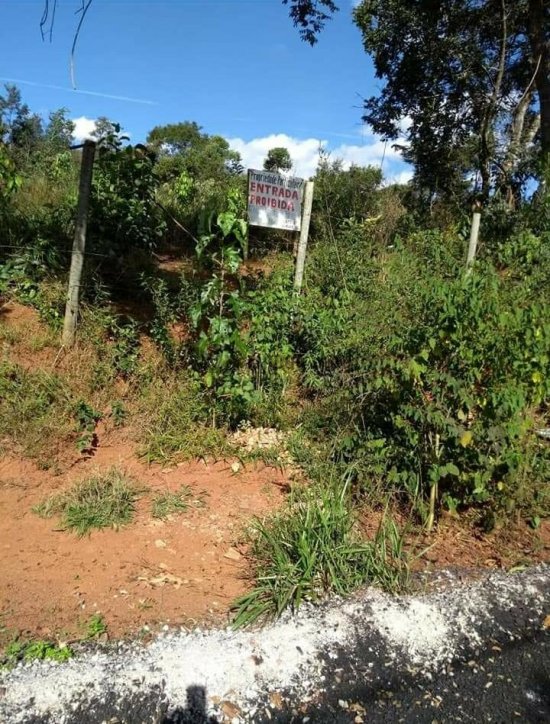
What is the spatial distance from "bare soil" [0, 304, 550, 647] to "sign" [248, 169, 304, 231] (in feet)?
7.87

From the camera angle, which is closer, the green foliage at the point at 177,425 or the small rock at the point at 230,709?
the small rock at the point at 230,709

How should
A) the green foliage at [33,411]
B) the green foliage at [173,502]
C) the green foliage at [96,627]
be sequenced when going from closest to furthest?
the green foliage at [96,627], the green foliage at [173,502], the green foliage at [33,411]

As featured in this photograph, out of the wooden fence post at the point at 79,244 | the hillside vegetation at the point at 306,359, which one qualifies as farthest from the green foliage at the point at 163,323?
the wooden fence post at the point at 79,244

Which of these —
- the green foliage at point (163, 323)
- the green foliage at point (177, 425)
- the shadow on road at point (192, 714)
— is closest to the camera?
the shadow on road at point (192, 714)

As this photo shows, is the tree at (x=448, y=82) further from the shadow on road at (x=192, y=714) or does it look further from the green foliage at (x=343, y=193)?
the shadow on road at (x=192, y=714)

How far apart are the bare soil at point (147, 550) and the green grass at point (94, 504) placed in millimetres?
55

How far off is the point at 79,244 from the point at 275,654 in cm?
348

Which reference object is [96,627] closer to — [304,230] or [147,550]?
[147,550]

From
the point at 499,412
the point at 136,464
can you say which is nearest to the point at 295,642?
the point at 499,412

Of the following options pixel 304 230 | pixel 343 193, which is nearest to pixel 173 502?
pixel 304 230

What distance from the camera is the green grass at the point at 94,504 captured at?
318 centimetres

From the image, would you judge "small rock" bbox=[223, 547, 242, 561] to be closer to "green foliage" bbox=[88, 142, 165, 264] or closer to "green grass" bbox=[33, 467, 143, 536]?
"green grass" bbox=[33, 467, 143, 536]

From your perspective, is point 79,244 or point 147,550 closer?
point 147,550

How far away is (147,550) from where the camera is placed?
3.02m
